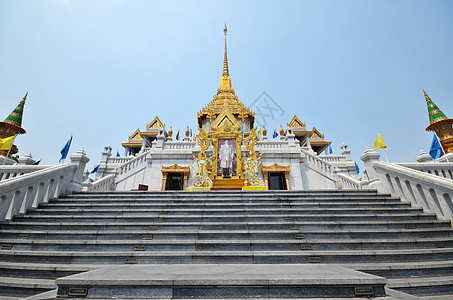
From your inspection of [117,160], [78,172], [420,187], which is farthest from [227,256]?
[117,160]

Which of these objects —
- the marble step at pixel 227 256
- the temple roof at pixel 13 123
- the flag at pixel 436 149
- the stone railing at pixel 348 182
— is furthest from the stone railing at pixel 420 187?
the temple roof at pixel 13 123

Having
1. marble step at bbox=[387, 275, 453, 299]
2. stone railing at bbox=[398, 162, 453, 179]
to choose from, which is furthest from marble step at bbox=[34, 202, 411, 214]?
marble step at bbox=[387, 275, 453, 299]

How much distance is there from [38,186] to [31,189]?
11.6 inches

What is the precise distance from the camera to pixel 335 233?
5.67 metres

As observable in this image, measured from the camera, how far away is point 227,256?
4.80 metres

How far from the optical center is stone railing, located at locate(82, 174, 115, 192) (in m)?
11.4

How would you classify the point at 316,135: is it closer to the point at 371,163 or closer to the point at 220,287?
the point at 371,163

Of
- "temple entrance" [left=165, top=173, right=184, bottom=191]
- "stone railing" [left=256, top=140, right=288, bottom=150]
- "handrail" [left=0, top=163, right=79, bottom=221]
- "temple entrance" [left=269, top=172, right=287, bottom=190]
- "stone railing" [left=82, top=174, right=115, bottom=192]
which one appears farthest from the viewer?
"stone railing" [left=256, top=140, right=288, bottom=150]

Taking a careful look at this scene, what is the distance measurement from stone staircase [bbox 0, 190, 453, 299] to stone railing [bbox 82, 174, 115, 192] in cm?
346

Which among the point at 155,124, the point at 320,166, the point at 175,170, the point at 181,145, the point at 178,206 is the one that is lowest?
the point at 178,206

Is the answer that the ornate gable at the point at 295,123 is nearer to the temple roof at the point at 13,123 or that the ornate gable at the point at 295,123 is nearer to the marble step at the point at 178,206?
the marble step at the point at 178,206

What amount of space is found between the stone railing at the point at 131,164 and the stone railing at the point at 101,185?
1560 millimetres

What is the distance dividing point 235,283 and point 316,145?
33.9m

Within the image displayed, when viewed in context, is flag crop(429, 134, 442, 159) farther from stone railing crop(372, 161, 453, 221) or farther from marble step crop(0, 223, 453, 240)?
marble step crop(0, 223, 453, 240)
